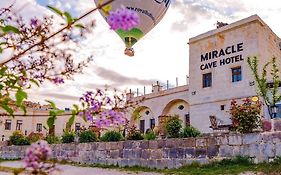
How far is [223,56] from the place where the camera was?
22.6 metres

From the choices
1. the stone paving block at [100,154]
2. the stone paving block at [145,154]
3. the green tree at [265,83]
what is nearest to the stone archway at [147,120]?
the green tree at [265,83]

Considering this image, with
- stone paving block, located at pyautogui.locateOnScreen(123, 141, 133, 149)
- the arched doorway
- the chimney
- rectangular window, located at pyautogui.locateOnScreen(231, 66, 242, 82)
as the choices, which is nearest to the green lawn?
stone paving block, located at pyautogui.locateOnScreen(123, 141, 133, 149)

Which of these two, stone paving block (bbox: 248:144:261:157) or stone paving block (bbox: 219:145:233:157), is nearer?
stone paving block (bbox: 248:144:261:157)

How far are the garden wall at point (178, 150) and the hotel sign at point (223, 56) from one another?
11.1 meters

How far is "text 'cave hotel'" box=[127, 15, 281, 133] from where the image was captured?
21375 mm

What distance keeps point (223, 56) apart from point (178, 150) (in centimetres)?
1249

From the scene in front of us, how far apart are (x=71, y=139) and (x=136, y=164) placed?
4769 mm

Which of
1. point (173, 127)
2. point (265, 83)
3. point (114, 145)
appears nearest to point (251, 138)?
point (173, 127)

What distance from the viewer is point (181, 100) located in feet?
87.8

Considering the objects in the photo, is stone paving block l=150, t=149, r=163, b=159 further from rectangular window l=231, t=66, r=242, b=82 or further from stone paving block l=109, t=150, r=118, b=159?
rectangular window l=231, t=66, r=242, b=82

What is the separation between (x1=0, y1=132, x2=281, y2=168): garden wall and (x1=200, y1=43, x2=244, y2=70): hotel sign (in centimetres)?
1113

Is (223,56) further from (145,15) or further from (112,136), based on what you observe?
(145,15)

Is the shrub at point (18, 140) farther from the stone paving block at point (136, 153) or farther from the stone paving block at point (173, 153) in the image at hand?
the stone paving block at point (173, 153)

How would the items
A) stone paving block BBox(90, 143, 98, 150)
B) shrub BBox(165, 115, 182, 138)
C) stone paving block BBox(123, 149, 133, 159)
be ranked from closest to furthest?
shrub BBox(165, 115, 182, 138) → stone paving block BBox(123, 149, 133, 159) → stone paving block BBox(90, 143, 98, 150)
